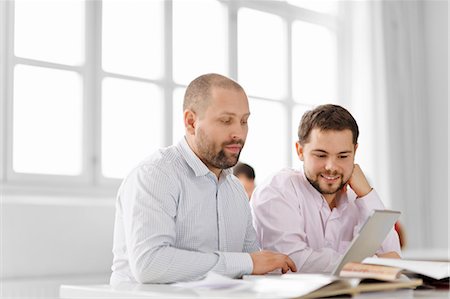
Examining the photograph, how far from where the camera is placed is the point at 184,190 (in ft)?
7.59

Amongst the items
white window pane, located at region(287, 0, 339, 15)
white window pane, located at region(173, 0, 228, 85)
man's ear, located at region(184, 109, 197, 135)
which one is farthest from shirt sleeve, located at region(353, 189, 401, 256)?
white window pane, located at region(287, 0, 339, 15)

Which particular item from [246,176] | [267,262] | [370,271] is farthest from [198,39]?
[370,271]

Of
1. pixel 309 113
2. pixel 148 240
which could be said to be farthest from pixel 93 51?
pixel 148 240

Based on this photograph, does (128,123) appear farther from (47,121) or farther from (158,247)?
(158,247)

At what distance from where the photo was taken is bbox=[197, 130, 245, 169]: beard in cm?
236

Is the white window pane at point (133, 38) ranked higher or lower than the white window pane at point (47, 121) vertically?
higher

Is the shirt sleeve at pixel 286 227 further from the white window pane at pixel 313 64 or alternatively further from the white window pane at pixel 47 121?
the white window pane at pixel 313 64

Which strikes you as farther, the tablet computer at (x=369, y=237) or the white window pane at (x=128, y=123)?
the white window pane at (x=128, y=123)

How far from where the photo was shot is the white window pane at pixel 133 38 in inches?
174

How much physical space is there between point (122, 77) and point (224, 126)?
2.19 m

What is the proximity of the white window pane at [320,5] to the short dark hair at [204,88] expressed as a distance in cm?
342

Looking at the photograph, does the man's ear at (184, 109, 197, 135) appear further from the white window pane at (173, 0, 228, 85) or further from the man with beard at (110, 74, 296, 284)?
the white window pane at (173, 0, 228, 85)

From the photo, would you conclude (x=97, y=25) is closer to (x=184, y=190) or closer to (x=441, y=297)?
(x=184, y=190)

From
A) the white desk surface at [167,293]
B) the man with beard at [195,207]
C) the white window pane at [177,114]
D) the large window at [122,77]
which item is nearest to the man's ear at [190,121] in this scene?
the man with beard at [195,207]
